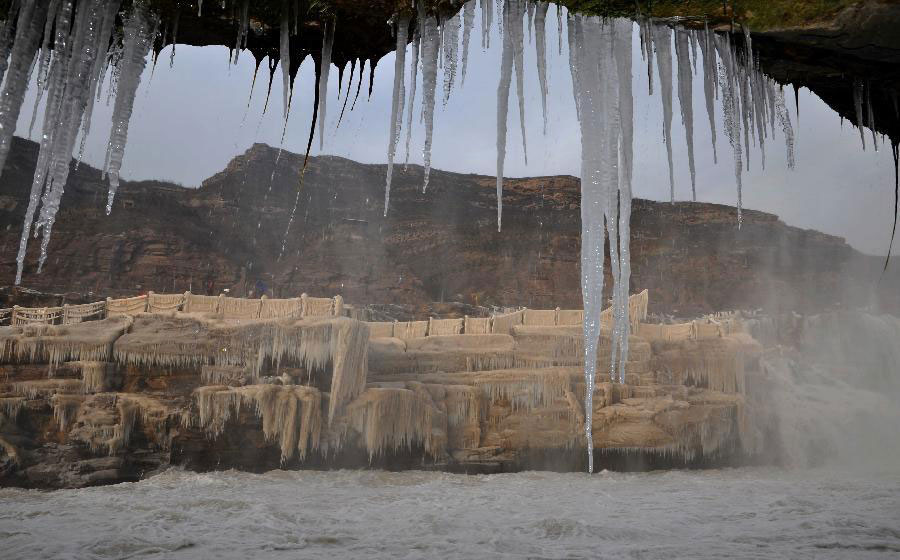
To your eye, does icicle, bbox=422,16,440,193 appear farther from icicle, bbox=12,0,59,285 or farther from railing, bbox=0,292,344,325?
railing, bbox=0,292,344,325

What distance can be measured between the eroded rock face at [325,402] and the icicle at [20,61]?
11100 mm

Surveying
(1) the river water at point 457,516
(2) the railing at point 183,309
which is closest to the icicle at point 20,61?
(1) the river water at point 457,516

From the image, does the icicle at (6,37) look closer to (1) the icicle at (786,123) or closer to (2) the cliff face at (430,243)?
(1) the icicle at (786,123)

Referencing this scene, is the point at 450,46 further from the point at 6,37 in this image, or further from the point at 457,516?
the point at 457,516

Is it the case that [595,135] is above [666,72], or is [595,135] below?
below

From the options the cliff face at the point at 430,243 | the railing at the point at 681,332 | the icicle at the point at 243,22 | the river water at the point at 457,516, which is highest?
the cliff face at the point at 430,243

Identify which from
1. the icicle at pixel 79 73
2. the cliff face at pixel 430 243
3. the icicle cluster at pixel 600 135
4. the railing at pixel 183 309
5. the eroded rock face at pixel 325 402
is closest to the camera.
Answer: the icicle at pixel 79 73

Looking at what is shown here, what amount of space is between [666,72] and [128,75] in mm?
2777

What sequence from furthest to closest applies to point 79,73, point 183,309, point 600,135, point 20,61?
point 183,309 < point 600,135 < point 79,73 < point 20,61

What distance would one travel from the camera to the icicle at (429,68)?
2.77 m

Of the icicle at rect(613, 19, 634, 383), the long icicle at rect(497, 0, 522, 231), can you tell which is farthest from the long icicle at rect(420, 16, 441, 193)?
the icicle at rect(613, 19, 634, 383)

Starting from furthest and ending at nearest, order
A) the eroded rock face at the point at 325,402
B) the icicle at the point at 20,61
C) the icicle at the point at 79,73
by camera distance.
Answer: the eroded rock face at the point at 325,402 → the icicle at the point at 79,73 → the icicle at the point at 20,61

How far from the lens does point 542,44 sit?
2994 millimetres

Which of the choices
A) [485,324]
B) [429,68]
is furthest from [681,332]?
[429,68]
